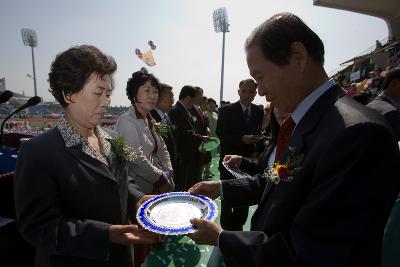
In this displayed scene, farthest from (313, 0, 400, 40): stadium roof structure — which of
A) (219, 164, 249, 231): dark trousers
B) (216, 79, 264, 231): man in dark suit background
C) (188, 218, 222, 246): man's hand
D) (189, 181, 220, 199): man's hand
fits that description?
(188, 218, 222, 246): man's hand

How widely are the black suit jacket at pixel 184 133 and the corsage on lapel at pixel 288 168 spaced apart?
4.31 m

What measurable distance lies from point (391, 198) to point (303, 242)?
40 cm

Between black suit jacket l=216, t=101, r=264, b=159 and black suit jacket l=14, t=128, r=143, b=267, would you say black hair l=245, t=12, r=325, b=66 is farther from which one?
black suit jacket l=216, t=101, r=264, b=159

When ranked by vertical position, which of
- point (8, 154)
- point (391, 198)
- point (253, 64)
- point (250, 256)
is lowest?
point (8, 154)

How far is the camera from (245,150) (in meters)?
4.84

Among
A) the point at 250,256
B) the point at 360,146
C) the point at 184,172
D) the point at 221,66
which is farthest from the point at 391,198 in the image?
the point at 221,66

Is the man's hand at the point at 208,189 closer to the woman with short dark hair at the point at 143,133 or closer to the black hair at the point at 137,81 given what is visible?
the woman with short dark hair at the point at 143,133

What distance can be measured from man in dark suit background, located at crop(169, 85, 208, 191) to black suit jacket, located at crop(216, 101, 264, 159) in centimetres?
91

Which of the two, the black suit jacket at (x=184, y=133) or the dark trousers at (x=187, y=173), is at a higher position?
the black suit jacket at (x=184, y=133)

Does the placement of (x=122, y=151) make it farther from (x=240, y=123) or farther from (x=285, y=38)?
(x=240, y=123)

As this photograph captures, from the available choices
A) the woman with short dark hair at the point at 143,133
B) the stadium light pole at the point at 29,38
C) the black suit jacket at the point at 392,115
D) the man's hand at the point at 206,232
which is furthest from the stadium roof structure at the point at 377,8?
the stadium light pole at the point at 29,38

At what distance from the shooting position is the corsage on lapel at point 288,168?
1.29 m

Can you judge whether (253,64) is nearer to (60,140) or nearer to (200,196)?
(200,196)

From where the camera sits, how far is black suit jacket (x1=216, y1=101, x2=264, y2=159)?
4.81 m
